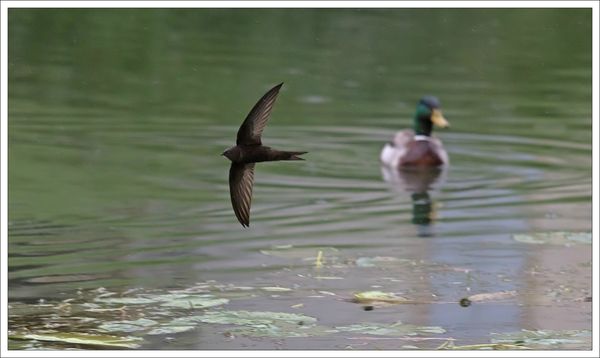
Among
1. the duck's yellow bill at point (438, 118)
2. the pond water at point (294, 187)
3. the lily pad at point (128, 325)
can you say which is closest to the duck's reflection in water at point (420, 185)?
the pond water at point (294, 187)

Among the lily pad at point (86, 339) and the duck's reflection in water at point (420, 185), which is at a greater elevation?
the duck's reflection in water at point (420, 185)

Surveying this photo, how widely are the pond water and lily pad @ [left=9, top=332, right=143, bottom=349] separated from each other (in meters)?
0.02

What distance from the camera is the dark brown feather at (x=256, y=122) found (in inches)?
235

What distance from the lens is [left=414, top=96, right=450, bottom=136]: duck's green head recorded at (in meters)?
15.6

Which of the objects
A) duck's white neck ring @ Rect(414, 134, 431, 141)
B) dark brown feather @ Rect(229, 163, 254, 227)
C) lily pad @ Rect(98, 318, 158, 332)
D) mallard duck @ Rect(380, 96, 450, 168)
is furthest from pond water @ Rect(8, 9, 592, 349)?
dark brown feather @ Rect(229, 163, 254, 227)

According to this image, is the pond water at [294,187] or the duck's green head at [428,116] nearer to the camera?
the pond water at [294,187]

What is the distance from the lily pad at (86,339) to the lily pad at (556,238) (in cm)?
387

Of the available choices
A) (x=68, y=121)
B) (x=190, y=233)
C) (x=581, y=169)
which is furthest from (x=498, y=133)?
(x=190, y=233)

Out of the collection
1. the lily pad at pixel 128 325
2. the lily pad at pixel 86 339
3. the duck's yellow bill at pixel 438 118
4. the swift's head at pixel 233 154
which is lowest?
the lily pad at pixel 86 339

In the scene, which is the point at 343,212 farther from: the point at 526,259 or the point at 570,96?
the point at 570,96

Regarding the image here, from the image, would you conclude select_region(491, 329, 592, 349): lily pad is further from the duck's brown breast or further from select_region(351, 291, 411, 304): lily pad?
the duck's brown breast

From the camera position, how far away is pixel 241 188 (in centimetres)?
618

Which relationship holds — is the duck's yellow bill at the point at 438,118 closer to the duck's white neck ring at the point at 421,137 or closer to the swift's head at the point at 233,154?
the duck's white neck ring at the point at 421,137

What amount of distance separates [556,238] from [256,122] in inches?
A: 206
